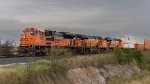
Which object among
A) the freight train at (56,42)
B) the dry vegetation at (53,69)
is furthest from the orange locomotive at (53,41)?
the dry vegetation at (53,69)

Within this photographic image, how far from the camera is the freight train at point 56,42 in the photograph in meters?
39.3

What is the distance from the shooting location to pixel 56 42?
43.2m

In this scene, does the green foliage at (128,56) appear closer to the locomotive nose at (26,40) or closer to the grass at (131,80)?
the grass at (131,80)

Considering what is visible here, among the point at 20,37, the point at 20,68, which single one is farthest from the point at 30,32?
the point at 20,68

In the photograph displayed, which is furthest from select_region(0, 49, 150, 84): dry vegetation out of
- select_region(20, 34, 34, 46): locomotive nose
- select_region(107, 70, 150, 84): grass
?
select_region(20, 34, 34, 46): locomotive nose

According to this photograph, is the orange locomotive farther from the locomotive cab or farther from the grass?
the grass

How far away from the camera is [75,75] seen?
80.5ft

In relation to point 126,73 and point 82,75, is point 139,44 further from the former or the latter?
point 82,75

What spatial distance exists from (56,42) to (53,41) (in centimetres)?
71

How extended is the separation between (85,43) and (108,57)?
13393 millimetres

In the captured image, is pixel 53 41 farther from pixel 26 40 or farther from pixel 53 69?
pixel 53 69

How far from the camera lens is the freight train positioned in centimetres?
3930

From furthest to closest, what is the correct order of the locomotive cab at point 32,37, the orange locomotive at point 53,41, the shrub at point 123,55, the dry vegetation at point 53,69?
the locomotive cab at point 32,37, the orange locomotive at point 53,41, the shrub at point 123,55, the dry vegetation at point 53,69

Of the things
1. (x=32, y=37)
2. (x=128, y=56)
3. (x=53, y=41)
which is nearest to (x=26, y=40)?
(x=32, y=37)
